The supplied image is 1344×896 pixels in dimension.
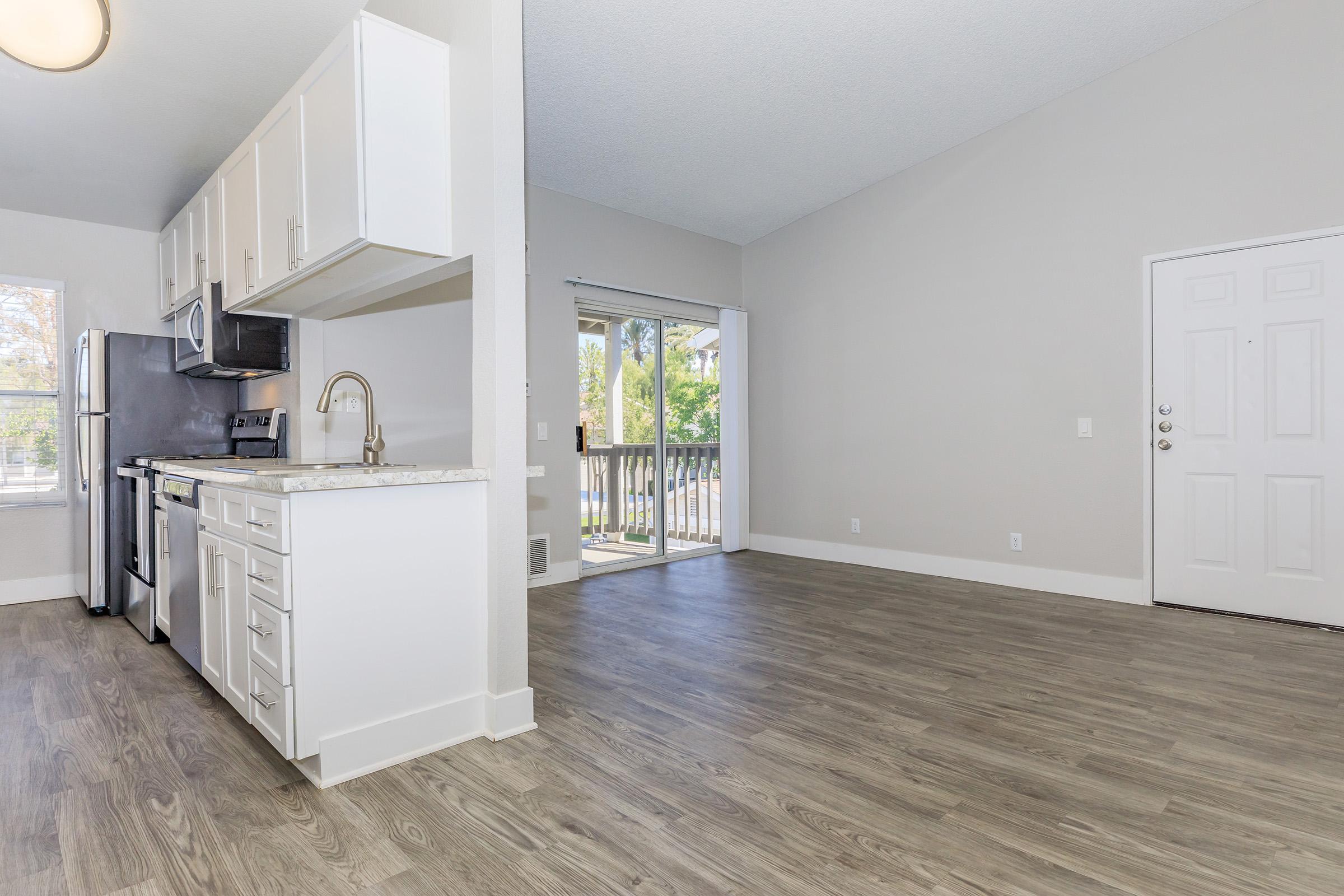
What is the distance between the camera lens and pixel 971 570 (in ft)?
15.6

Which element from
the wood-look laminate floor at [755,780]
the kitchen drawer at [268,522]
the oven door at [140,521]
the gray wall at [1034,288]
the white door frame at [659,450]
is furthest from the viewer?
the white door frame at [659,450]

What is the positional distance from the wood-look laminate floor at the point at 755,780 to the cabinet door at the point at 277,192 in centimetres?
175

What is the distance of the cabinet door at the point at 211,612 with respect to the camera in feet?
8.21

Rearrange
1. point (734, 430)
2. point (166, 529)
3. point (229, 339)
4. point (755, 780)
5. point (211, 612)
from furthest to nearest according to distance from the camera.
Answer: point (734, 430) → point (229, 339) → point (166, 529) → point (211, 612) → point (755, 780)

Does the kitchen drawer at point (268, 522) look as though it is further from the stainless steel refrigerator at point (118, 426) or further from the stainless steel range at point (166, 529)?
the stainless steel refrigerator at point (118, 426)

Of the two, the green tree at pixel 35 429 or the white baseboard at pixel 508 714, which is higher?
the green tree at pixel 35 429

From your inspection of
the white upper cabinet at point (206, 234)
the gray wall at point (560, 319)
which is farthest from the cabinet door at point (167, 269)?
the gray wall at point (560, 319)

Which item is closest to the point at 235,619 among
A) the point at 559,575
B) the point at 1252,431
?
the point at 559,575

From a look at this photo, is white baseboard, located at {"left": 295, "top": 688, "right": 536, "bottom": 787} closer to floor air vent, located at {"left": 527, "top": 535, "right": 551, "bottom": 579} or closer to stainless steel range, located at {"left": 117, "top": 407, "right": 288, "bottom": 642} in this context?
stainless steel range, located at {"left": 117, "top": 407, "right": 288, "bottom": 642}

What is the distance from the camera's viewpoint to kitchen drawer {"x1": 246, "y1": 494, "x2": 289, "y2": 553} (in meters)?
1.97

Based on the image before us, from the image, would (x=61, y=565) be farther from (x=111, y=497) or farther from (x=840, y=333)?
(x=840, y=333)

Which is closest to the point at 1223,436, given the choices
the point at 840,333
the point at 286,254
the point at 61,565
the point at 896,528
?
the point at 896,528

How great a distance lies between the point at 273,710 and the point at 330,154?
1846 millimetres

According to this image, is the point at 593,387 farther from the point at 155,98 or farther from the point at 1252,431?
the point at 1252,431
